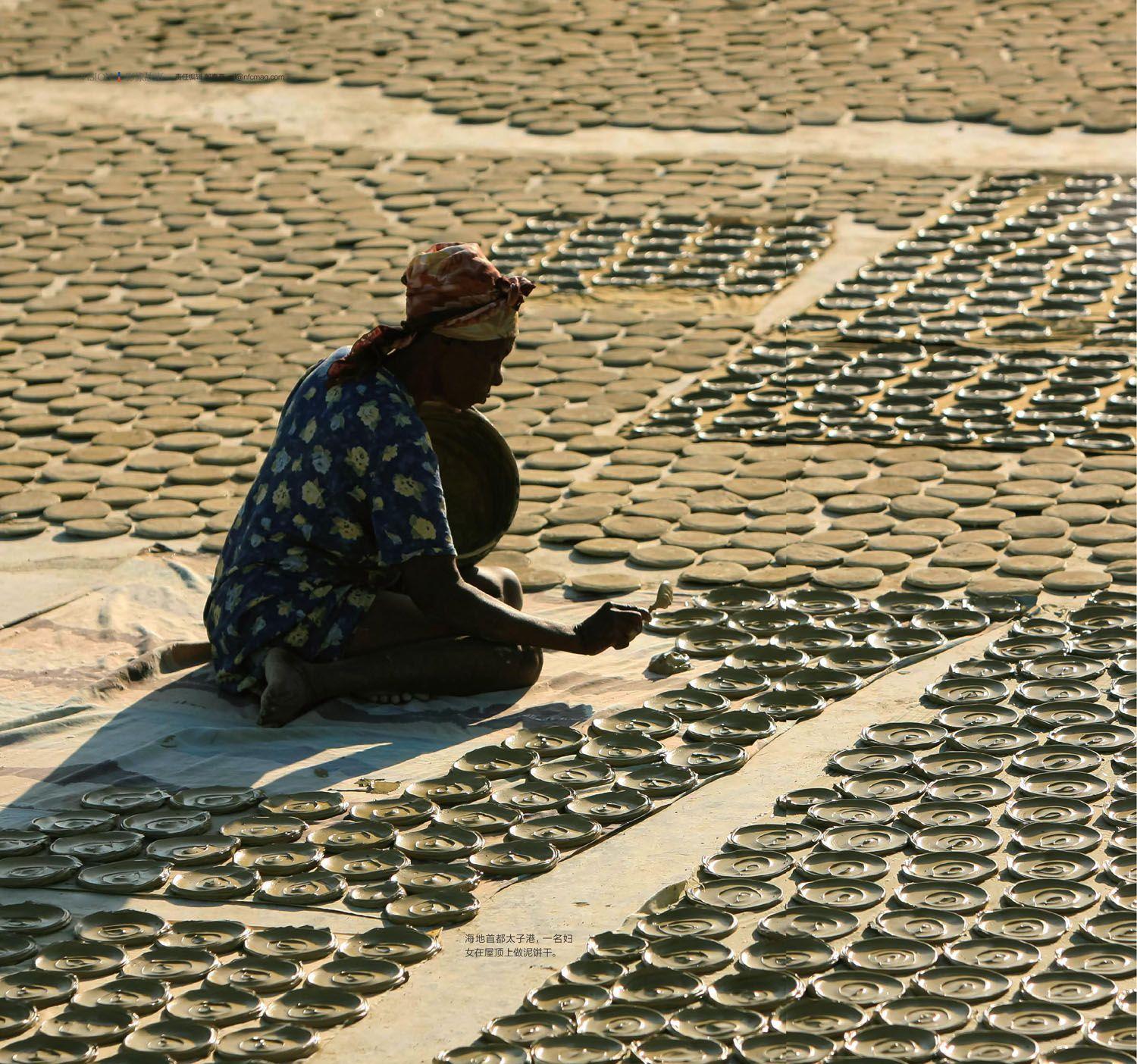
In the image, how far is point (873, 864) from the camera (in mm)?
3252

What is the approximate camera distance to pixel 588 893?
3227mm

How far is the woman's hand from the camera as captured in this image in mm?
3941

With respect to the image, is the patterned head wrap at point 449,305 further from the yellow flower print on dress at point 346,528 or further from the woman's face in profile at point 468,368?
the yellow flower print on dress at point 346,528

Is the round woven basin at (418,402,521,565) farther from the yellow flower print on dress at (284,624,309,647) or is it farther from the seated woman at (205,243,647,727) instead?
the yellow flower print on dress at (284,624,309,647)

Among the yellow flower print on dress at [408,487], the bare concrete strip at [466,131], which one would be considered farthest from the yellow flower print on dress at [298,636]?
the bare concrete strip at [466,131]

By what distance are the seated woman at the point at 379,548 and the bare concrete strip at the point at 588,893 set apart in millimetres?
480

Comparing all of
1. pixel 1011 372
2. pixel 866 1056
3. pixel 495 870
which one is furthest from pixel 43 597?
pixel 1011 372

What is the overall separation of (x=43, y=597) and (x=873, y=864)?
2.34 metres

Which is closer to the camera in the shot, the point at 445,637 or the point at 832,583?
the point at 445,637

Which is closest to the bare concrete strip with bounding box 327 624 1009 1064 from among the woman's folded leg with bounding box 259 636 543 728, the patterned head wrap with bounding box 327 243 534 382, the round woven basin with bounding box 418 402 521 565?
the woman's folded leg with bounding box 259 636 543 728

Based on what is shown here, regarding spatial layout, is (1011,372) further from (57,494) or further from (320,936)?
(320,936)

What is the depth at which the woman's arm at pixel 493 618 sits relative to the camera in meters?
3.82

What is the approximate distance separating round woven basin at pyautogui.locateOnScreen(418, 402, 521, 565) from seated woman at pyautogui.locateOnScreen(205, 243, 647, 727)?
0.22 metres

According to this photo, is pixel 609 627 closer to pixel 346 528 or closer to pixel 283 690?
pixel 346 528
